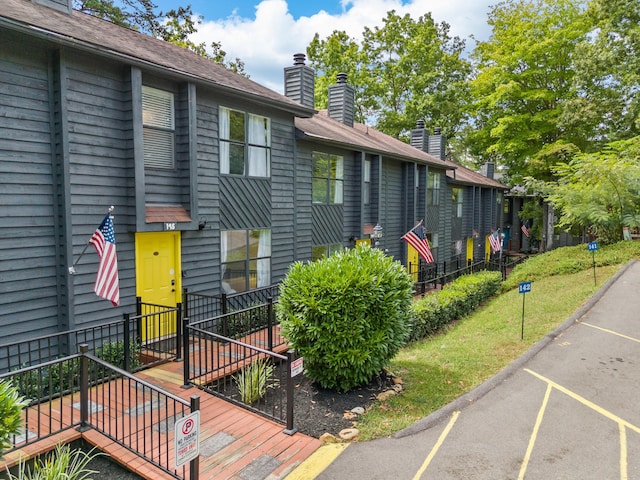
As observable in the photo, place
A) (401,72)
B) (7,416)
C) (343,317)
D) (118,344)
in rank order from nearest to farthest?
(7,416) < (343,317) < (118,344) < (401,72)

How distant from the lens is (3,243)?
645cm

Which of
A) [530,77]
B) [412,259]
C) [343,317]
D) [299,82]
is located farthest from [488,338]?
[530,77]

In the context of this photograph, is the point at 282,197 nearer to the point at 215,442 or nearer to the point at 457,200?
the point at 215,442

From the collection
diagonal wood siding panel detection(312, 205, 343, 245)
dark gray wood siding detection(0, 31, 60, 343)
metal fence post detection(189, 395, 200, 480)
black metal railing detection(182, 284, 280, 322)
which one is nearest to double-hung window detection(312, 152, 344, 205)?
diagonal wood siding panel detection(312, 205, 343, 245)

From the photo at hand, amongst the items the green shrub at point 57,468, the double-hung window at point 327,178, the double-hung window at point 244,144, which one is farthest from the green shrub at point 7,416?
the double-hung window at point 327,178

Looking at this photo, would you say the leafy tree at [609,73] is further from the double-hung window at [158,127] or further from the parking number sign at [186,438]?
the parking number sign at [186,438]

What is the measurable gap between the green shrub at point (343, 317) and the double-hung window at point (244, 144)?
461cm

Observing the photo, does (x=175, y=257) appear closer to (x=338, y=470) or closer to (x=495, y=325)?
(x=338, y=470)

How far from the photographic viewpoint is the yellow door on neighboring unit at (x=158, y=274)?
846cm

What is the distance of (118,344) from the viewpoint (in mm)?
7586

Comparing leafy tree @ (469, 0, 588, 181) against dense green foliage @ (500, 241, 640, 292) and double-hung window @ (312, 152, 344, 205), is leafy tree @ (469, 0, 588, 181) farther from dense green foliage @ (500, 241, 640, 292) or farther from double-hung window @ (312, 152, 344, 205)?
double-hung window @ (312, 152, 344, 205)

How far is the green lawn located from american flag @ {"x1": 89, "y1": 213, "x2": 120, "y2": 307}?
14.8 ft

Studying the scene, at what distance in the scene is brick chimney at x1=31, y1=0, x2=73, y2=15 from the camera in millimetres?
8880

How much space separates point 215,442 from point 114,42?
7.81 metres
